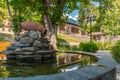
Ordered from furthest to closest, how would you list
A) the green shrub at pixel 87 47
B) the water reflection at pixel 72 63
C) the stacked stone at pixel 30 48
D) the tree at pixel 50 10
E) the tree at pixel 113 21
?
the tree at pixel 113 21 → the green shrub at pixel 87 47 → the tree at pixel 50 10 → the stacked stone at pixel 30 48 → the water reflection at pixel 72 63

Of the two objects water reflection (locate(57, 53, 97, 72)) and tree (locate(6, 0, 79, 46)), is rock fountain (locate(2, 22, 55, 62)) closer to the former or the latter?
water reflection (locate(57, 53, 97, 72))

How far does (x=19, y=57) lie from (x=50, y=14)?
43.3 ft

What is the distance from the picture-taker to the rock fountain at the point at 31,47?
8508mm

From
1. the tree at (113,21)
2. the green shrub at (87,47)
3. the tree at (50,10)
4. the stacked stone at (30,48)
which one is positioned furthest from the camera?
the tree at (113,21)

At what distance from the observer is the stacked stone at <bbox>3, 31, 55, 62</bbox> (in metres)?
8.49

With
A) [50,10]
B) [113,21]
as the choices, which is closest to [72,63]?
[50,10]

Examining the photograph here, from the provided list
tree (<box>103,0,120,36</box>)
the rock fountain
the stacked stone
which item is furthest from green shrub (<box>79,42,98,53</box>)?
tree (<box>103,0,120,36</box>)

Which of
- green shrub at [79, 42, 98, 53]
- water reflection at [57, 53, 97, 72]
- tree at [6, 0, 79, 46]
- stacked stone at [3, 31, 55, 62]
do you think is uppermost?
tree at [6, 0, 79, 46]

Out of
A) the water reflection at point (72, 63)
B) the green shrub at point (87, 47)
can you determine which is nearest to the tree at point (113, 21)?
the green shrub at point (87, 47)

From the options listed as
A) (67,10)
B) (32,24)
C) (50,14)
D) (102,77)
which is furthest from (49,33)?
(102,77)

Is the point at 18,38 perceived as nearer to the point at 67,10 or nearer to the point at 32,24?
the point at 32,24

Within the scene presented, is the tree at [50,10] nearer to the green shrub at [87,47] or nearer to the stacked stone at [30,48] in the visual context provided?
the green shrub at [87,47]

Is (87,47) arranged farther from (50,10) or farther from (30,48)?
(30,48)

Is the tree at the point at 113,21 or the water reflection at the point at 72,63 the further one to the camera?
the tree at the point at 113,21
